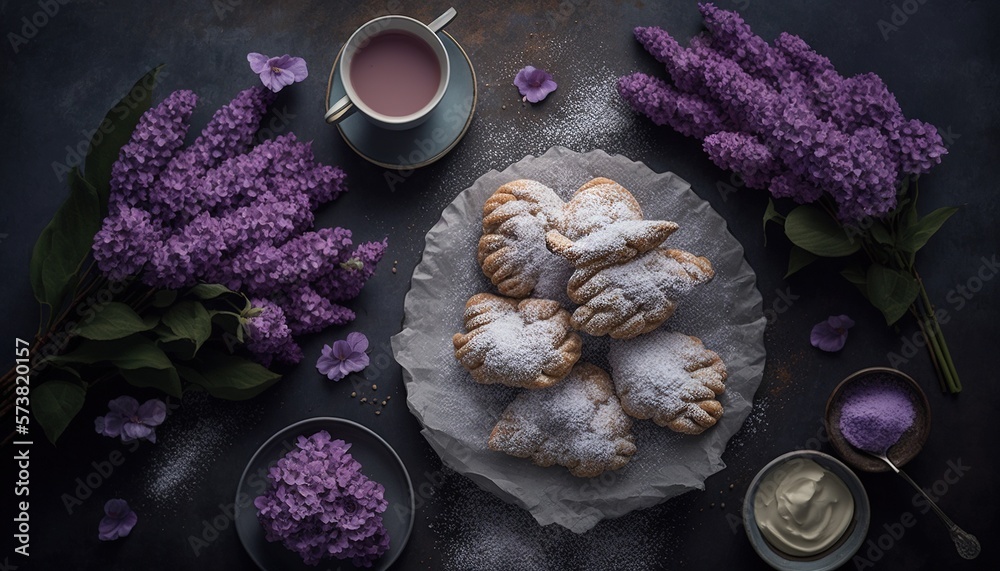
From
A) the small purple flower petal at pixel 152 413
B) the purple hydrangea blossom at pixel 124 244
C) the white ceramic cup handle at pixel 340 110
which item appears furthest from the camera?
the small purple flower petal at pixel 152 413

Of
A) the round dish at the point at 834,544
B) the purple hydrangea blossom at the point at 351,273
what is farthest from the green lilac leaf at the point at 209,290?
the round dish at the point at 834,544

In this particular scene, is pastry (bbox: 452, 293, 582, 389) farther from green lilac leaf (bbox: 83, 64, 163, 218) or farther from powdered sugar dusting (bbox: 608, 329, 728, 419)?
green lilac leaf (bbox: 83, 64, 163, 218)

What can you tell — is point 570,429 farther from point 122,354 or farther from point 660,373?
point 122,354

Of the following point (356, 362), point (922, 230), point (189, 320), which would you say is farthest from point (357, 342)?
point (922, 230)

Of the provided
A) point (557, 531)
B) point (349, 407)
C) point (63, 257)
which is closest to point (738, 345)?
point (557, 531)

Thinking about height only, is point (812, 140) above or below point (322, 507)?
above

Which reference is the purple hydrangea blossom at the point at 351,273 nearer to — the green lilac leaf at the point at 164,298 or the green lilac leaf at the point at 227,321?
the green lilac leaf at the point at 227,321
